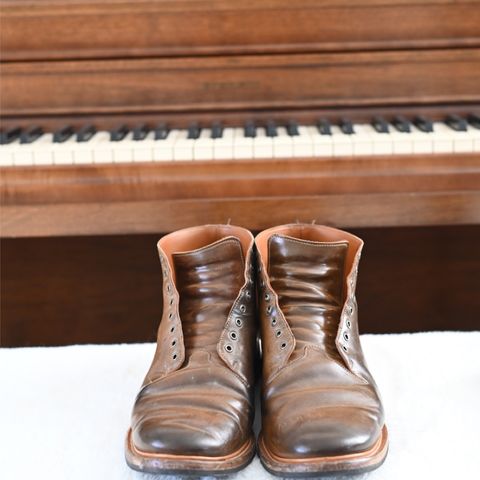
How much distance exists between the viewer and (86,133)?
1.29m

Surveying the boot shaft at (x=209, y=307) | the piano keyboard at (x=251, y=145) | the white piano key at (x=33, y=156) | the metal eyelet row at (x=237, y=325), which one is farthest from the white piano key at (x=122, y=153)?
the metal eyelet row at (x=237, y=325)

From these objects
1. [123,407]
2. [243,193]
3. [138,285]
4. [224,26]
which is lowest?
[138,285]

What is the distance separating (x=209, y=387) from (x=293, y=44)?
79 cm

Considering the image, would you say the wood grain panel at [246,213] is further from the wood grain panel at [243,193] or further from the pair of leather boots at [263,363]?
the pair of leather boots at [263,363]

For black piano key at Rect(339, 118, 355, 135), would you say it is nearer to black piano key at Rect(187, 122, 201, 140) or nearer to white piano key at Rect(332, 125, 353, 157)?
white piano key at Rect(332, 125, 353, 157)

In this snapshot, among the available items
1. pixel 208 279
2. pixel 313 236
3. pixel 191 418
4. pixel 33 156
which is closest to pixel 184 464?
pixel 191 418

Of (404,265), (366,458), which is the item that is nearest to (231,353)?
(366,458)

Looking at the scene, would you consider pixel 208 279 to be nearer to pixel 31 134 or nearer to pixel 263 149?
pixel 263 149

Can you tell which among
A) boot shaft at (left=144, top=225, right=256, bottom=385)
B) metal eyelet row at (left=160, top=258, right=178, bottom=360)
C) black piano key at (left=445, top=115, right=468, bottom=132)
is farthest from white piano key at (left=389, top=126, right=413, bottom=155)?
metal eyelet row at (left=160, top=258, right=178, bottom=360)

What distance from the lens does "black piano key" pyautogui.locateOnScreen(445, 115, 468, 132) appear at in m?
1.22

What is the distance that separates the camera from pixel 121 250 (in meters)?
1.52

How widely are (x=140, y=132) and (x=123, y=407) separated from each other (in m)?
0.61

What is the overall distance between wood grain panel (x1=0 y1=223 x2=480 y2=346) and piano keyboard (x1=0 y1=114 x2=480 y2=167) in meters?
0.31

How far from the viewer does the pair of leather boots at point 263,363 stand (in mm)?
687
